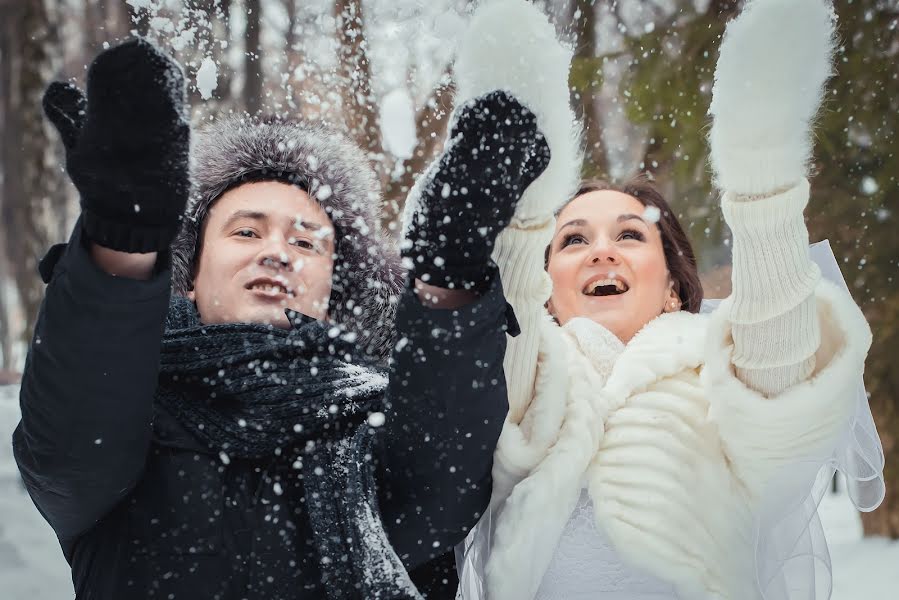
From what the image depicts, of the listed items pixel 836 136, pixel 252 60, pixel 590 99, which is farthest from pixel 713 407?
pixel 252 60

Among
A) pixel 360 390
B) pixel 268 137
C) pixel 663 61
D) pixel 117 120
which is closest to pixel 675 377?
pixel 360 390

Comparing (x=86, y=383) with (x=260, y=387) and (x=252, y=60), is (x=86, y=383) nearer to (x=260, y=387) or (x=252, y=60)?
(x=260, y=387)

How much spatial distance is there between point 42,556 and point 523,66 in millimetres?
4343

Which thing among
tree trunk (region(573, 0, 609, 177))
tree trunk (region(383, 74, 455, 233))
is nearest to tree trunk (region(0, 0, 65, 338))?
tree trunk (region(383, 74, 455, 233))

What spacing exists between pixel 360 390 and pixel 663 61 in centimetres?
378

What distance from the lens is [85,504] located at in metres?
1.81

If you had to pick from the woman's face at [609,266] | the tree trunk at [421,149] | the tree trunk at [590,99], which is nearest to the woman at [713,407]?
the woman's face at [609,266]

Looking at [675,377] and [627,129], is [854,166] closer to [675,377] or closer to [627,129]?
[627,129]

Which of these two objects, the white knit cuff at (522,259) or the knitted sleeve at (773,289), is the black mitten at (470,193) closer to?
the white knit cuff at (522,259)

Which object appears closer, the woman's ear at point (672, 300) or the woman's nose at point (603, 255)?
the woman's nose at point (603, 255)

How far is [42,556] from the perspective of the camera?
16.2 ft

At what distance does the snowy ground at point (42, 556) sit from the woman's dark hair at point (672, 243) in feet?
10.9

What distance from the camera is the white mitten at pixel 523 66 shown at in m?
1.87

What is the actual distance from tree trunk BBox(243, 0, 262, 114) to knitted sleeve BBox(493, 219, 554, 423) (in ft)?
12.6
